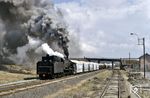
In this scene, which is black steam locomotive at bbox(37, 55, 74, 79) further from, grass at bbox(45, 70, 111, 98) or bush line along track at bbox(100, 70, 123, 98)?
grass at bbox(45, 70, 111, 98)

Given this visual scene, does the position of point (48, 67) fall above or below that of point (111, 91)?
above

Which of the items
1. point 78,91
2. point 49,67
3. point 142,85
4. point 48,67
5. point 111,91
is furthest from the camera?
point 48,67

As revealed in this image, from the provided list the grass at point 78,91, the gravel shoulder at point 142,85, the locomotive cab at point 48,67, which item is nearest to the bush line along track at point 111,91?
the grass at point 78,91

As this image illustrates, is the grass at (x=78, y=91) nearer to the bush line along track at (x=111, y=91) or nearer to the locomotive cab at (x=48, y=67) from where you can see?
the bush line along track at (x=111, y=91)

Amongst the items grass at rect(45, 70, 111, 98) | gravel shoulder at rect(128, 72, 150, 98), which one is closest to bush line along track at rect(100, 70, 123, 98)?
grass at rect(45, 70, 111, 98)

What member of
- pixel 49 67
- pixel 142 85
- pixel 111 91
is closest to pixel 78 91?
pixel 111 91

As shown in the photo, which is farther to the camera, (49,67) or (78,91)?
(49,67)

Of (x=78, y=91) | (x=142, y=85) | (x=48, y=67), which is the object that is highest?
(x=48, y=67)

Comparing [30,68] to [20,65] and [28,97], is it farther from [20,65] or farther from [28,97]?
[28,97]

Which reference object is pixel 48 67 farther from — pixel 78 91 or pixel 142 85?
pixel 78 91

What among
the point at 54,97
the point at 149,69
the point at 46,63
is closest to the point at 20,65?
the point at 46,63

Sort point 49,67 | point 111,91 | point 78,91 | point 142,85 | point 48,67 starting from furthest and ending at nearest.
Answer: point 48,67 → point 49,67 → point 142,85 → point 111,91 → point 78,91

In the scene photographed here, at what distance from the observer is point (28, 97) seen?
1069 inches

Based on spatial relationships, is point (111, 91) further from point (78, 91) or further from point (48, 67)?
point (48, 67)
